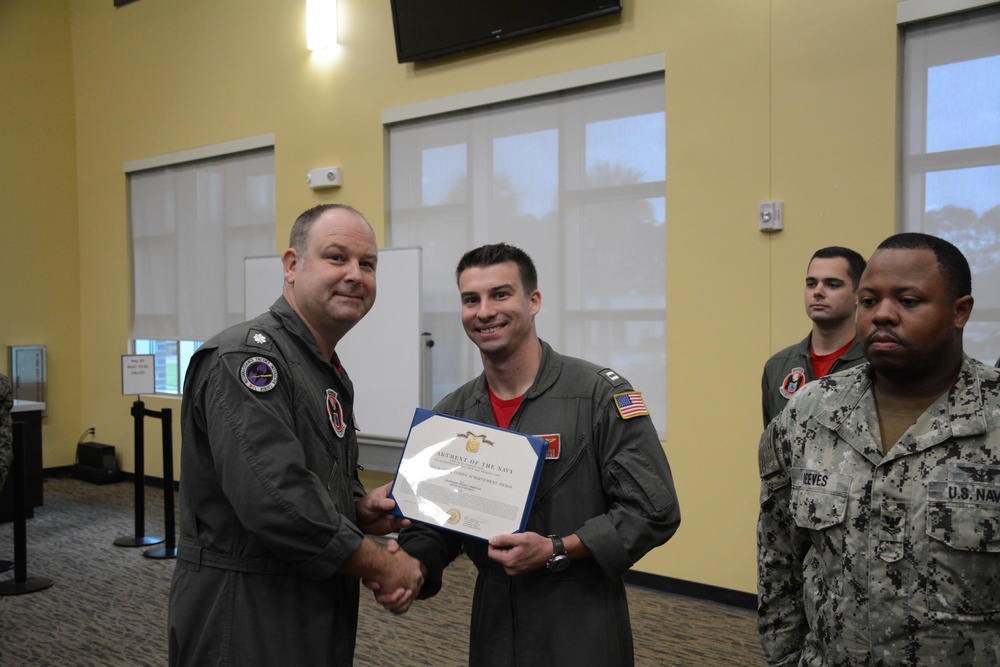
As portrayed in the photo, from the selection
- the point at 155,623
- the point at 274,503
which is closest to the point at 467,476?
the point at 274,503

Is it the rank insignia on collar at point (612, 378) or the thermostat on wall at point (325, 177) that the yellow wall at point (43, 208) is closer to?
the thermostat on wall at point (325, 177)

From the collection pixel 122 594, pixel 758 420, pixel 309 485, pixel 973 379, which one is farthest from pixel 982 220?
pixel 122 594

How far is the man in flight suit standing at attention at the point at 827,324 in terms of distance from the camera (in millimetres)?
3094

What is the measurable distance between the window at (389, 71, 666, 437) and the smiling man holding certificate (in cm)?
276

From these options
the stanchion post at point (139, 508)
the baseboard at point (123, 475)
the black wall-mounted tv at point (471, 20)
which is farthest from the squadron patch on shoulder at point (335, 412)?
the baseboard at point (123, 475)

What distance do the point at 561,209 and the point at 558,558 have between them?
348cm

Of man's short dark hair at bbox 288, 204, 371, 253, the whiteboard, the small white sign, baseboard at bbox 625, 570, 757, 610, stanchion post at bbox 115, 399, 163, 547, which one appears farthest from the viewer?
the small white sign

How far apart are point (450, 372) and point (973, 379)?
14.0 ft

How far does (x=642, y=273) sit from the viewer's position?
4590 millimetres

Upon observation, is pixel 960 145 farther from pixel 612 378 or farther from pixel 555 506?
pixel 555 506

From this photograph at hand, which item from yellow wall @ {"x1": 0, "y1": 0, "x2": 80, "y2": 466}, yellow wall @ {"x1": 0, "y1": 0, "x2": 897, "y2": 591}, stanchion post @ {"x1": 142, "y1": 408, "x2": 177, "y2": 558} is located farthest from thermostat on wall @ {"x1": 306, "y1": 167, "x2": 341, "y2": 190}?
yellow wall @ {"x1": 0, "y1": 0, "x2": 80, "y2": 466}

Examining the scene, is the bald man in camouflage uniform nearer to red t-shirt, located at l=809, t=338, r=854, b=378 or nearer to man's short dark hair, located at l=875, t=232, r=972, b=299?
man's short dark hair, located at l=875, t=232, r=972, b=299

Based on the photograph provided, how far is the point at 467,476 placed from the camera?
5.83 feet

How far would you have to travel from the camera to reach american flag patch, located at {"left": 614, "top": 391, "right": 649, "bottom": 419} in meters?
1.76
